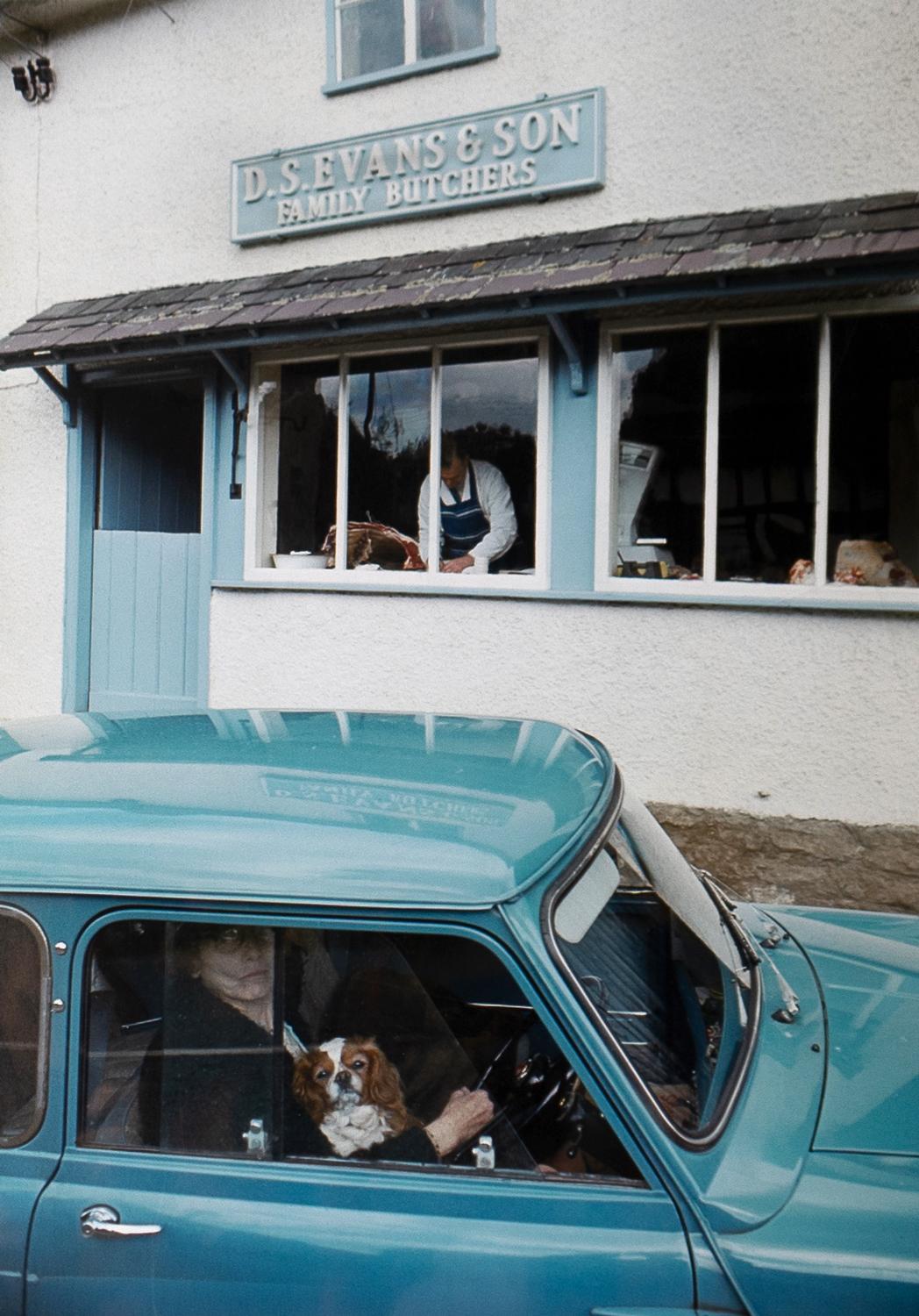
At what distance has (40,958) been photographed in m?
2.10

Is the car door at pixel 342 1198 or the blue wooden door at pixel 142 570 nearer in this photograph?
the car door at pixel 342 1198

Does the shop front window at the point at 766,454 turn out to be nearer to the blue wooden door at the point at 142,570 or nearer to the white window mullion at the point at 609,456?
the white window mullion at the point at 609,456

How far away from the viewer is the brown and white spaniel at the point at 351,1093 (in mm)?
2055

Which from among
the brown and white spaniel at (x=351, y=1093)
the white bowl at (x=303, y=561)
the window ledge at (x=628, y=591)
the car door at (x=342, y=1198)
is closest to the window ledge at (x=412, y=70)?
the white bowl at (x=303, y=561)

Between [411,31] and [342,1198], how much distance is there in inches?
267

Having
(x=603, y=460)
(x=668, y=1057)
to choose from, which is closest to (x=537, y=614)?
(x=603, y=460)

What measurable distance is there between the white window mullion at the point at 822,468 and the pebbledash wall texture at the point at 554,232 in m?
0.32

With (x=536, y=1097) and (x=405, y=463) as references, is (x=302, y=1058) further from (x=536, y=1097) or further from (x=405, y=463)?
(x=405, y=463)

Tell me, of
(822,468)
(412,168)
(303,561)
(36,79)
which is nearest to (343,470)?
(303,561)

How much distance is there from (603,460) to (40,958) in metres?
4.74

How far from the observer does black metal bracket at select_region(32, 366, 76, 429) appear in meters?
7.86

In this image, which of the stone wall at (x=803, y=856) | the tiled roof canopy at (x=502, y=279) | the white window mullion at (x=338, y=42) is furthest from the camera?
the white window mullion at (x=338, y=42)

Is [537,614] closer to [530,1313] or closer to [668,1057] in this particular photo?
[668,1057]

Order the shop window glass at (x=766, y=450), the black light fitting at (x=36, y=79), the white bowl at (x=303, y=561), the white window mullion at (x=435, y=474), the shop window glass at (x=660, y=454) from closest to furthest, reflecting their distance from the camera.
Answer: the shop window glass at (x=766, y=450), the shop window glass at (x=660, y=454), the white window mullion at (x=435, y=474), the white bowl at (x=303, y=561), the black light fitting at (x=36, y=79)
